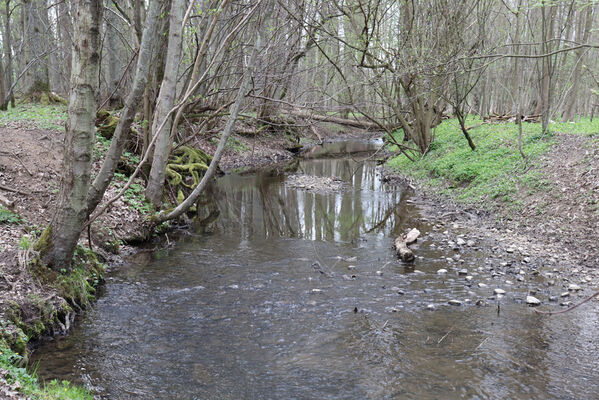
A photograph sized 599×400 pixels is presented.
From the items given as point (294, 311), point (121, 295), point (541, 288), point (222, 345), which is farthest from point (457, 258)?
point (121, 295)

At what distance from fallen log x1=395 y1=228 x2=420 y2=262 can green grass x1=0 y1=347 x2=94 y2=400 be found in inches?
226

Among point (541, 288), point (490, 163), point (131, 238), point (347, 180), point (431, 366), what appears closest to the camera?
point (431, 366)

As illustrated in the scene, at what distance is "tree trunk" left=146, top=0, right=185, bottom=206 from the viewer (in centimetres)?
833

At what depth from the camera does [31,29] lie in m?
16.1

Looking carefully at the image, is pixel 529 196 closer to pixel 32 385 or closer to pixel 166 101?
pixel 166 101

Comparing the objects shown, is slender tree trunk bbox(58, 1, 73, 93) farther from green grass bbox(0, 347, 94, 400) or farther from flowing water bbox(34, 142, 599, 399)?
green grass bbox(0, 347, 94, 400)

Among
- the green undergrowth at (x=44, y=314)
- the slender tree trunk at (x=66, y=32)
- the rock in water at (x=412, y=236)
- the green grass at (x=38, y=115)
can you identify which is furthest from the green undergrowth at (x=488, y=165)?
the slender tree trunk at (x=66, y=32)

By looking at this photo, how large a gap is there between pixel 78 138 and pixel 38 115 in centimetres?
922

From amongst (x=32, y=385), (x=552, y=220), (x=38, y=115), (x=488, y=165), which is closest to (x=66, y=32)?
(x=38, y=115)

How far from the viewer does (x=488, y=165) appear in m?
13.2

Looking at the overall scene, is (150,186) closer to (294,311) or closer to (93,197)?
(93,197)

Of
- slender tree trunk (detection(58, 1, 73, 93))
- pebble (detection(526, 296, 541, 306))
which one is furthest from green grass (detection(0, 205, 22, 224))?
Result: pebble (detection(526, 296, 541, 306))

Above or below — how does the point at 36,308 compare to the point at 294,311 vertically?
above

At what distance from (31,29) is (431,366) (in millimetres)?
18128
